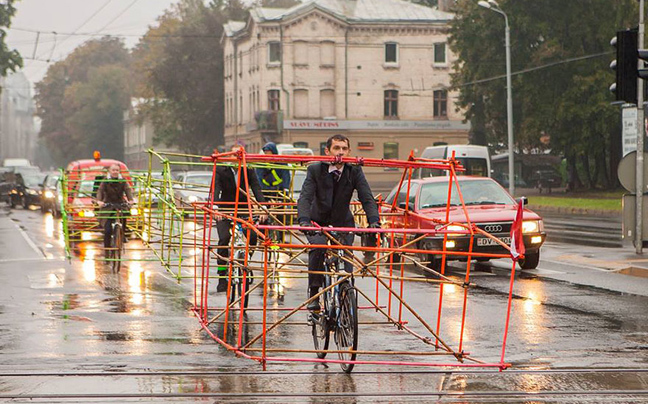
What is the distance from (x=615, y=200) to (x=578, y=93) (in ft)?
24.3

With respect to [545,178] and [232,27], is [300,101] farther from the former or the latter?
[545,178]

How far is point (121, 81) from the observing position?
121062mm

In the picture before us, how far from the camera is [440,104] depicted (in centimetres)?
8181

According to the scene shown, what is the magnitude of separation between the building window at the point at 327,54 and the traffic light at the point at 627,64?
6429 cm

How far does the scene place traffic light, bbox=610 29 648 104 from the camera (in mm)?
14984

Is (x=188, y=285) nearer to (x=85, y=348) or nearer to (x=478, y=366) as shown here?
(x=85, y=348)

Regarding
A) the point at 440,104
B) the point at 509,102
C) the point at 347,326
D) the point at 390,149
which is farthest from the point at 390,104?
the point at 347,326

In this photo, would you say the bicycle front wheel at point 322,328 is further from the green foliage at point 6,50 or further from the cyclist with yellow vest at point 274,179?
the green foliage at point 6,50

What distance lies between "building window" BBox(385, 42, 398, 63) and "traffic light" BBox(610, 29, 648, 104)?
65848mm

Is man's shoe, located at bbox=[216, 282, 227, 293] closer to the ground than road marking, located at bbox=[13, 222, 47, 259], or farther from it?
farther from it

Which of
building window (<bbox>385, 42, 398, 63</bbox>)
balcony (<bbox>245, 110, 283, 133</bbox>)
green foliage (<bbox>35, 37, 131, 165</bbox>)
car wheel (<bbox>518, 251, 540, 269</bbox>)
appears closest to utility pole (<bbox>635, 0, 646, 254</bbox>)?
car wheel (<bbox>518, 251, 540, 269</bbox>)

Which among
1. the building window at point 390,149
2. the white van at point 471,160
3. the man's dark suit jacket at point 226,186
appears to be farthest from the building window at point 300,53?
the man's dark suit jacket at point 226,186

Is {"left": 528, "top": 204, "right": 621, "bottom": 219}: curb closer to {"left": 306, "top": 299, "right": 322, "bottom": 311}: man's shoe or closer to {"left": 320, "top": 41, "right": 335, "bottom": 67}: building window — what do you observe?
{"left": 306, "top": 299, "right": 322, "bottom": 311}: man's shoe

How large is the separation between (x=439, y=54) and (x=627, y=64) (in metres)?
67.2
